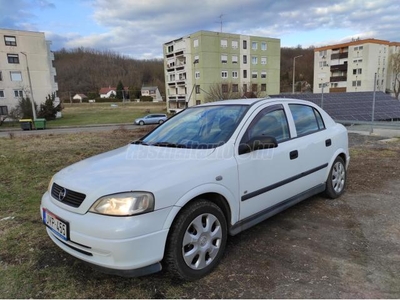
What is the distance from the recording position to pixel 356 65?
62.2m

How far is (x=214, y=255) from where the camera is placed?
2.66 metres

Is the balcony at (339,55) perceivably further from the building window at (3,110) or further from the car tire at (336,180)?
the car tire at (336,180)

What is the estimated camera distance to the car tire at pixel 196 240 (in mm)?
2336

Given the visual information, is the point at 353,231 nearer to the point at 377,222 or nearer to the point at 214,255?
the point at 377,222

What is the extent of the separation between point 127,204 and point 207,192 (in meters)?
0.71

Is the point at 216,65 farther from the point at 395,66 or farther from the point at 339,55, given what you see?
the point at 395,66

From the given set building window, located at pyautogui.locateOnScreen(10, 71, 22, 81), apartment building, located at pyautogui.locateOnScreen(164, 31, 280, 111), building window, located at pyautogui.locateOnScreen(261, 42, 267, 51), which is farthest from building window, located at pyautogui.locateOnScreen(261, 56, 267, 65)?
building window, located at pyautogui.locateOnScreen(10, 71, 22, 81)

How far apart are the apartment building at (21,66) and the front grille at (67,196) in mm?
42583

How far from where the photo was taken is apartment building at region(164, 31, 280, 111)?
47.4m

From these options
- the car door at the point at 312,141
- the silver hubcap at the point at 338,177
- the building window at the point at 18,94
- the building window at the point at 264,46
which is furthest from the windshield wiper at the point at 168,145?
the building window at the point at 264,46

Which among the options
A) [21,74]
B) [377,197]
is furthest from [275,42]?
[377,197]

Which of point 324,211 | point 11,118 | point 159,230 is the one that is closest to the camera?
point 159,230

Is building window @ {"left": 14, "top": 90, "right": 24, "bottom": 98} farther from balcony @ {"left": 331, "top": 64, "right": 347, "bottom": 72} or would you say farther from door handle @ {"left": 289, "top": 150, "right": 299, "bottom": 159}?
balcony @ {"left": 331, "top": 64, "right": 347, "bottom": 72}

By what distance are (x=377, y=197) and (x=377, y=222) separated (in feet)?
3.50
